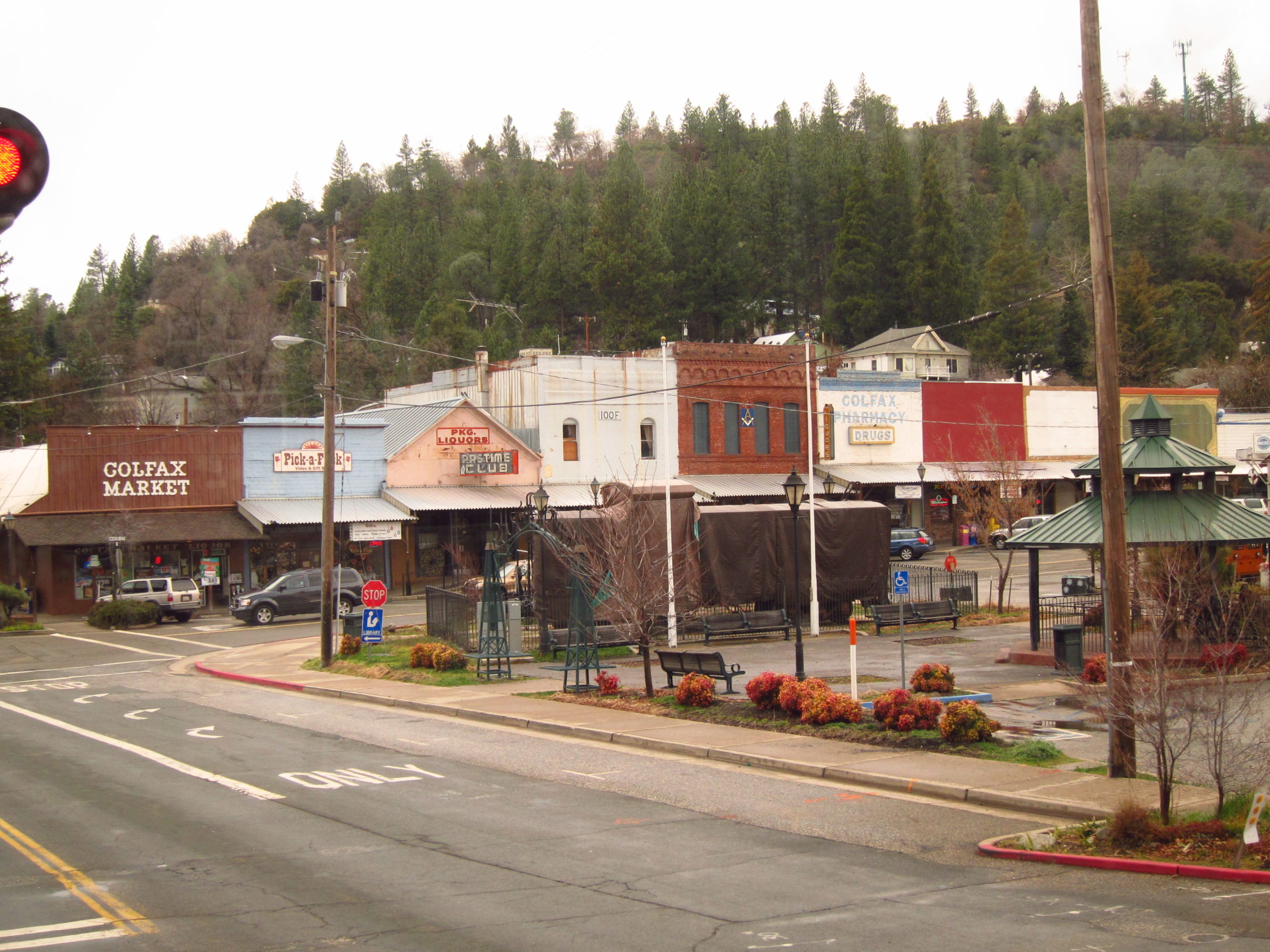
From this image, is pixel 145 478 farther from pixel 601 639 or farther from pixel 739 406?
pixel 739 406

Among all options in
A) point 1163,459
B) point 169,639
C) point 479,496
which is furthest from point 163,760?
point 479,496

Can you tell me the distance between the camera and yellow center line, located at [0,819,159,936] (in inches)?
327

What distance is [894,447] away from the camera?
5812cm

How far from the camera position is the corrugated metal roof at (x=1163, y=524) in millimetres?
21672

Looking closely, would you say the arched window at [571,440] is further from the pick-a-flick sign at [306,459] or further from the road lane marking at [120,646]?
the road lane marking at [120,646]

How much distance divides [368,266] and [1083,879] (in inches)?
3645

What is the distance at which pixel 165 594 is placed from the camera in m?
40.9

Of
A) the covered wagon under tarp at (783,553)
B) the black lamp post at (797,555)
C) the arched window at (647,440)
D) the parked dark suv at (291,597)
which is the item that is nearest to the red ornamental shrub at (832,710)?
the black lamp post at (797,555)

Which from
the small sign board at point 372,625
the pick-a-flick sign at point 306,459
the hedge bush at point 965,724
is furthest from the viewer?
the pick-a-flick sign at point 306,459

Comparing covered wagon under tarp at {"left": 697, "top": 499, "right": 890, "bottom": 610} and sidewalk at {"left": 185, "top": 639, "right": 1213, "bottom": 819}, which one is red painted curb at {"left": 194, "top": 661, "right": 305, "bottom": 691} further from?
covered wagon under tarp at {"left": 697, "top": 499, "right": 890, "bottom": 610}

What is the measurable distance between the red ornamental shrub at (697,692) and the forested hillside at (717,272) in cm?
5000

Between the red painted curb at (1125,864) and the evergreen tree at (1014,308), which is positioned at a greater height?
the evergreen tree at (1014,308)

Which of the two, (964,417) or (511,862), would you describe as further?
(964,417)

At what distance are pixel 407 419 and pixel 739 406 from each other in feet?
50.7
